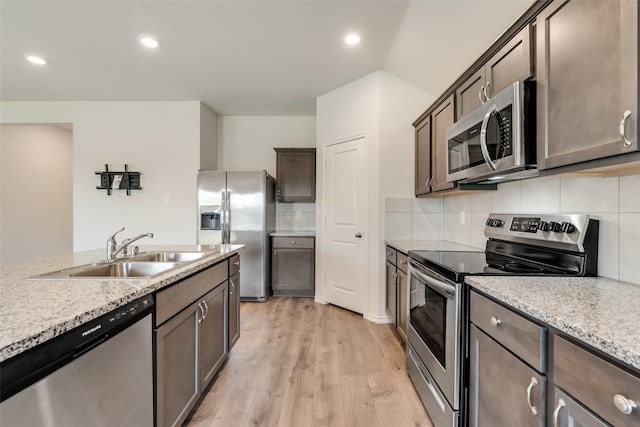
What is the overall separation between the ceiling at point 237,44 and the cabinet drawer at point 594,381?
1851mm

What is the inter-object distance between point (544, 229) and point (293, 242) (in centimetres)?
296

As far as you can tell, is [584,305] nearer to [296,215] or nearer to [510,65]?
[510,65]

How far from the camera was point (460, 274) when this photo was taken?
1364mm

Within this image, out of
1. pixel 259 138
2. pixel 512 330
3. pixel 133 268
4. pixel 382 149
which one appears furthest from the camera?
pixel 259 138

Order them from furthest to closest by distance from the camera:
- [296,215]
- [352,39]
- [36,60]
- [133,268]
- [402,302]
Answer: [296,215] < [36,60] < [352,39] < [402,302] < [133,268]

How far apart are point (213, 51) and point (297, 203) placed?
2.33 m

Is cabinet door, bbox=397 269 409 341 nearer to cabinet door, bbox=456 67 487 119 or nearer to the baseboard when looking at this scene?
the baseboard

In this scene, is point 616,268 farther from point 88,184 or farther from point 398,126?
point 88,184

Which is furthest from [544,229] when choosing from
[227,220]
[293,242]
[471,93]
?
[227,220]

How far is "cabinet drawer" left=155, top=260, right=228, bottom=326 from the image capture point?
127 cm

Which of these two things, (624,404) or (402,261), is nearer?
(624,404)

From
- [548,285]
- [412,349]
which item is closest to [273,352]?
[412,349]

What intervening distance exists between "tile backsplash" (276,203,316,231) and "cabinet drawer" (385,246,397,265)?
1722 millimetres

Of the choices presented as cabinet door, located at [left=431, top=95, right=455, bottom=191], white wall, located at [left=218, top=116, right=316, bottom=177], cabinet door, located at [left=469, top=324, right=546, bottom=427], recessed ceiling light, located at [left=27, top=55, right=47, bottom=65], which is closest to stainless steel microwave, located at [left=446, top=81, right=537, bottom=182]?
cabinet door, located at [left=431, top=95, right=455, bottom=191]
